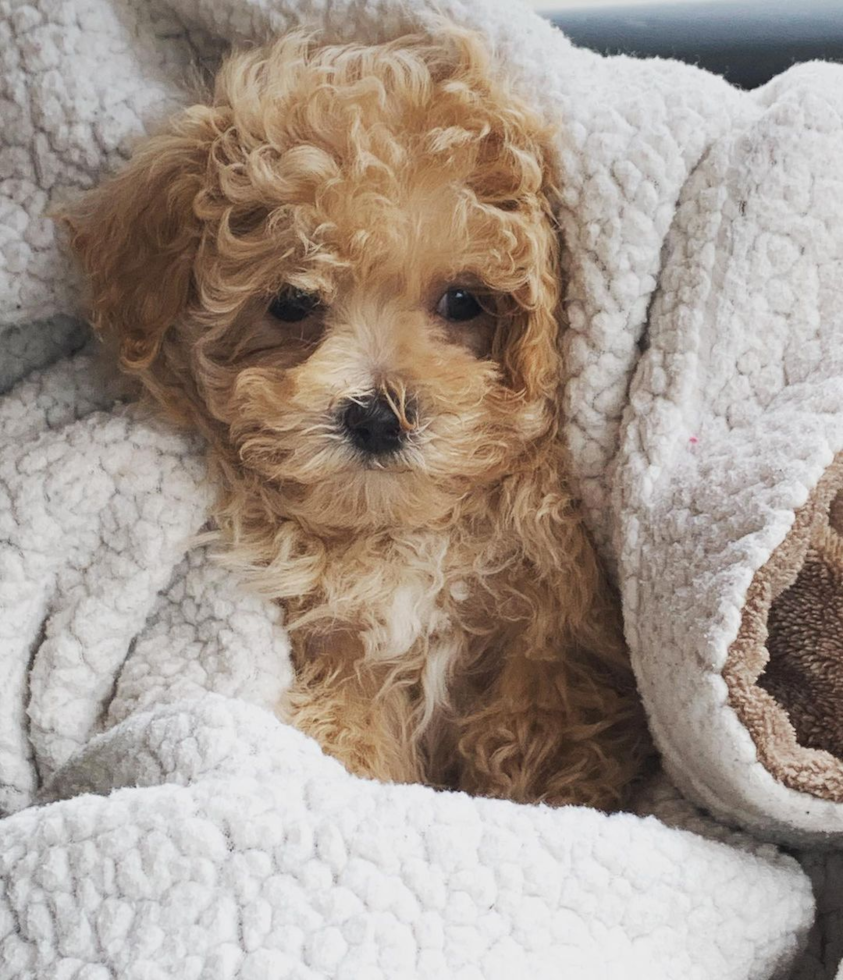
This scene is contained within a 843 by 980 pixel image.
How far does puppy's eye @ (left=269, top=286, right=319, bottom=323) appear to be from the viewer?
4.34 ft

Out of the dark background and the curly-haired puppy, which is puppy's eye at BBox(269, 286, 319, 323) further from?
the dark background

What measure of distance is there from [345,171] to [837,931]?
103 centimetres

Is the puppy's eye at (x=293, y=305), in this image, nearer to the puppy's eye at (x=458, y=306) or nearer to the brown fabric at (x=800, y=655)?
the puppy's eye at (x=458, y=306)

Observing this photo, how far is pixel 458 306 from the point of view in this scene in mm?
1359

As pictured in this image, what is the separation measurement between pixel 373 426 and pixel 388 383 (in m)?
0.05

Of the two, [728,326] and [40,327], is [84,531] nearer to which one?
[40,327]

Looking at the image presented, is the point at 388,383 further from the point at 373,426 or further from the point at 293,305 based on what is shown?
the point at 293,305

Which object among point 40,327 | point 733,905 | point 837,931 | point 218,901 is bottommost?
point 837,931

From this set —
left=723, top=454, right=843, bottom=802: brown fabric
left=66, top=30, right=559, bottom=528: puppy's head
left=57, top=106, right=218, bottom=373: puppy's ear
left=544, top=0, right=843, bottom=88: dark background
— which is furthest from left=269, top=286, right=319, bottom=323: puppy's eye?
left=544, top=0, right=843, bottom=88: dark background

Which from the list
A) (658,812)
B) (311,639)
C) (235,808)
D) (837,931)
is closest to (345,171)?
(311,639)

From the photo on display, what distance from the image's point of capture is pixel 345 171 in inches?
48.8

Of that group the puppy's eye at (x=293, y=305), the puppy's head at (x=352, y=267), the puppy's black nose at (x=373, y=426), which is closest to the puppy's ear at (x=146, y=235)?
the puppy's head at (x=352, y=267)

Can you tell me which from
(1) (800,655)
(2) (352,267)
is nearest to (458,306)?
(2) (352,267)

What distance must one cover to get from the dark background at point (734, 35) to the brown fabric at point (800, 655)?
2.96ft
